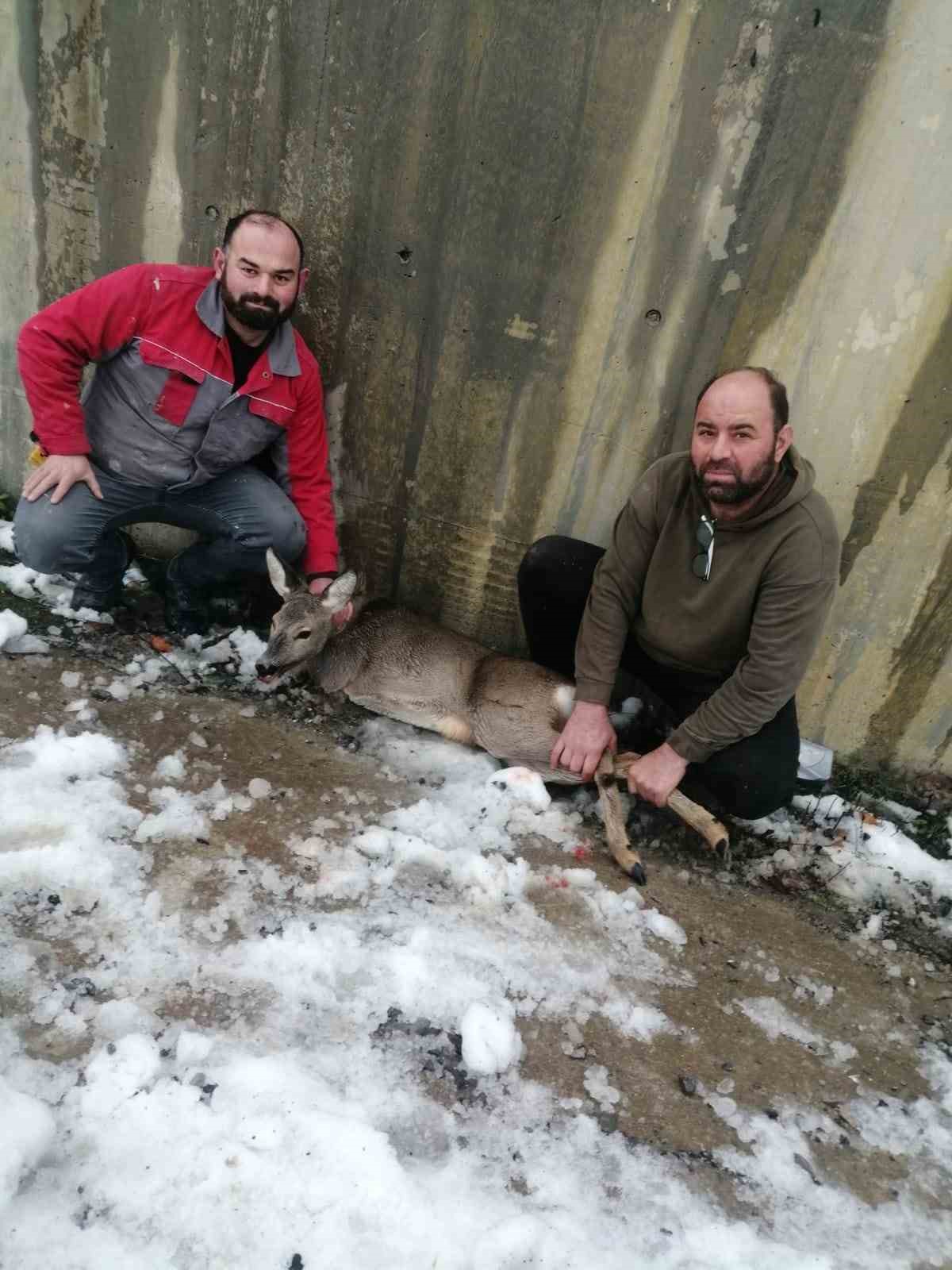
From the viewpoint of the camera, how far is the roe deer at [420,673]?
406 centimetres

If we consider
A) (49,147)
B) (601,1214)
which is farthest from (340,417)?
(601,1214)

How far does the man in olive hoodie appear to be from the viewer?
3217 mm

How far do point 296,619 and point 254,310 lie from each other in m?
1.52

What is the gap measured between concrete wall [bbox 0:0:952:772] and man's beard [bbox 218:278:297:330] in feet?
1.77

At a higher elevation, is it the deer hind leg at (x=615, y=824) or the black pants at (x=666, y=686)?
the black pants at (x=666, y=686)

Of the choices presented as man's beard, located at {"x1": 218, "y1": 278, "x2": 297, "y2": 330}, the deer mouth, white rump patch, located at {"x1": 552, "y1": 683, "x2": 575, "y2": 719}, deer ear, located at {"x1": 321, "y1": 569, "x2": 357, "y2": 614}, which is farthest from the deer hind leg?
man's beard, located at {"x1": 218, "y1": 278, "x2": 297, "y2": 330}

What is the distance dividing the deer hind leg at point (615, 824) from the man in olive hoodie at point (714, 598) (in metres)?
0.09

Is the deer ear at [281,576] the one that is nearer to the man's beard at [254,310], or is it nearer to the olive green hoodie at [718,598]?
the man's beard at [254,310]

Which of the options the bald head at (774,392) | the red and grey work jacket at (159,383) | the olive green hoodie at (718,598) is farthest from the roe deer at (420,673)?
the bald head at (774,392)

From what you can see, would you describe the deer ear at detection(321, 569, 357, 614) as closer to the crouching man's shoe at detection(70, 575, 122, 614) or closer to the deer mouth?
the deer mouth

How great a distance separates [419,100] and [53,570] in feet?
9.60

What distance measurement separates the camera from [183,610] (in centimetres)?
452

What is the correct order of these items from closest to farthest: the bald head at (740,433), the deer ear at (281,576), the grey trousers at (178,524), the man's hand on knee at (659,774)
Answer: the bald head at (740,433) < the man's hand on knee at (659,774) < the grey trousers at (178,524) < the deer ear at (281,576)

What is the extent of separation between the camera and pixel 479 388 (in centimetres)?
413
